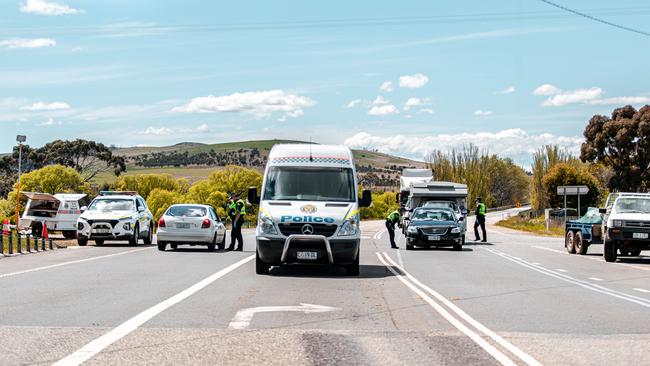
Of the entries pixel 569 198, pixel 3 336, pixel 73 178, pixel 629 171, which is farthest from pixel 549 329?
pixel 73 178

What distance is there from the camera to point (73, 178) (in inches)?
4353

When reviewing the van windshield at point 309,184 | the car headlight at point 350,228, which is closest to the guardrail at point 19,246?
the van windshield at point 309,184

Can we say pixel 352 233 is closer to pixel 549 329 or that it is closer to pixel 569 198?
pixel 549 329

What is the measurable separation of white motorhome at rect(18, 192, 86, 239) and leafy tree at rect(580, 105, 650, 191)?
54909 millimetres

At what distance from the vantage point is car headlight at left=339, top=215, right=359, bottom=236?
17.3m

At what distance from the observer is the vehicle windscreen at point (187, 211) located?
89.2 feet

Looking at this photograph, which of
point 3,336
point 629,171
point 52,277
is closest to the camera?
point 3,336

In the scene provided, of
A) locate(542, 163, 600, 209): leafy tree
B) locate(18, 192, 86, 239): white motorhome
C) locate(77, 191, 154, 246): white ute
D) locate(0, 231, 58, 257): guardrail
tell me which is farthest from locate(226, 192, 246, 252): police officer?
locate(542, 163, 600, 209): leafy tree

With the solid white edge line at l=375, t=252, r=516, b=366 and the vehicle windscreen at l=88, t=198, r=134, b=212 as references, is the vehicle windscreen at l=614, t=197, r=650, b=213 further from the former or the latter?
the vehicle windscreen at l=88, t=198, r=134, b=212

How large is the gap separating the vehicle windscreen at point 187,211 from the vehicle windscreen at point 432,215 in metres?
8.01

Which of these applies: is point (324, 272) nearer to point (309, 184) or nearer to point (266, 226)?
point (309, 184)

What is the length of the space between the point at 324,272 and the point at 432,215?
1345cm

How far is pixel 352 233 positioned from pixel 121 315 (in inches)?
286

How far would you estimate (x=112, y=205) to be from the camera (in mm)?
32438
